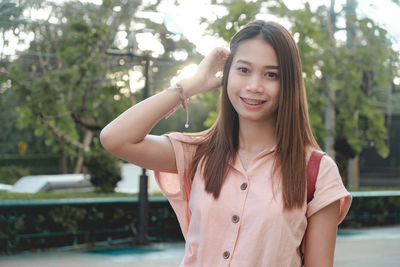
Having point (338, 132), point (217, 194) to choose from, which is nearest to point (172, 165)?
point (217, 194)

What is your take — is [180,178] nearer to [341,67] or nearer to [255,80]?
[255,80]

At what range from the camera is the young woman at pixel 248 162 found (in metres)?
2.12

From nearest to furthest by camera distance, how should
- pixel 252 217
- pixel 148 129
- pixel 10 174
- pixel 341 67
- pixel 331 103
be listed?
1. pixel 252 217
2. pixel 148 129
3. pixel 341 67
4. pixel 331 103
5. pixel 10 174

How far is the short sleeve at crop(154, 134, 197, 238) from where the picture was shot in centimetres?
231

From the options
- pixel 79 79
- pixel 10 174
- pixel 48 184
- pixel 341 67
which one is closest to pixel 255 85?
pixel 79 79

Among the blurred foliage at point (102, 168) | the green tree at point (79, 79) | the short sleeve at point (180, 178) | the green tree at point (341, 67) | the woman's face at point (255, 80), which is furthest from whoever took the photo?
A: the blurred foliage at point (102, 168)

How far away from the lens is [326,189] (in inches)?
84.5

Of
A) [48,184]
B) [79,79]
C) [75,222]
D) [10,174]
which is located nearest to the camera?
[75,222]

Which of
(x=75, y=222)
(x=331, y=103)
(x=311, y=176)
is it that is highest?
(x=311, y=176)

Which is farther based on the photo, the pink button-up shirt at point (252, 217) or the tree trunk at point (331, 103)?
the tree trunk at point (331, 103)

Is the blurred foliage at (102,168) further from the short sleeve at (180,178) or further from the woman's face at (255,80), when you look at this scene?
the woman's face at (255,80)

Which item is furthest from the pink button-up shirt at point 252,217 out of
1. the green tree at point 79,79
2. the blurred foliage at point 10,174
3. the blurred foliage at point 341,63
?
the blurred foliage at point 10,174

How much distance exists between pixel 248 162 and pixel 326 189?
0.27 m

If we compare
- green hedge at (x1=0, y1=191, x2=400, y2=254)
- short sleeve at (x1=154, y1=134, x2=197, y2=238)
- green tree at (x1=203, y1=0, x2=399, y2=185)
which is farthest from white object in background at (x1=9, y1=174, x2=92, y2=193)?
short sleeve at (x1=154, y1=134, x2=197, y2=238)
